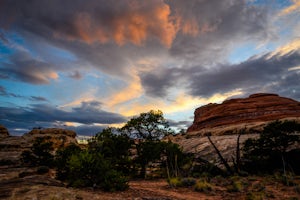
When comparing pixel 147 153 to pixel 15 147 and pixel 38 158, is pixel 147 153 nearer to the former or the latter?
pixel 38 158

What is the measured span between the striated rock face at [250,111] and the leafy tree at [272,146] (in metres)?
26.8

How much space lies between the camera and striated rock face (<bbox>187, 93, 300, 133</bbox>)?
56094mm

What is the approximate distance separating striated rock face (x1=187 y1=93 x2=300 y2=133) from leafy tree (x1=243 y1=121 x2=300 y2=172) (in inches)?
1055

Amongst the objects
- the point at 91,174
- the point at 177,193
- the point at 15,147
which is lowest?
the point at 177,193

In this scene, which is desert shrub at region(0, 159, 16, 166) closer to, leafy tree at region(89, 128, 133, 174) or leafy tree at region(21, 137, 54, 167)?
leafy tree at region(21, 137, 54, 167)

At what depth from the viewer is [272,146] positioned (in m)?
25.0

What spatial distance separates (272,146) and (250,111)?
128 feet

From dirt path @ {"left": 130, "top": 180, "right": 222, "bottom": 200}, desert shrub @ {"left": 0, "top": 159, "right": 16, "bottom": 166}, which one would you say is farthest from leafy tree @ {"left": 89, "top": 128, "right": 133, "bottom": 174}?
desert shrub @ {"left": 0, "top": 159, "right": 16, "bottom": 166}

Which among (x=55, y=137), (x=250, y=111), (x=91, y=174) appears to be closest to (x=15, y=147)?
(x=55, y=137)

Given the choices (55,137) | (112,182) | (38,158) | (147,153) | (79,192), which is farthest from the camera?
(55,137)

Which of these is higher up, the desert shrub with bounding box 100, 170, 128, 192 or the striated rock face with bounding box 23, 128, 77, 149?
the striated rock face with bounding box 23, 128, 77, 149

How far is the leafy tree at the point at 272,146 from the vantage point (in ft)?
79.7

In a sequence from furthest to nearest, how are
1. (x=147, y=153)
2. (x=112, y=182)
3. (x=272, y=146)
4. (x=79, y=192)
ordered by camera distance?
(x=147, y=153), (x=272, y=146), (x=112, y=182), (x=79, y=192)

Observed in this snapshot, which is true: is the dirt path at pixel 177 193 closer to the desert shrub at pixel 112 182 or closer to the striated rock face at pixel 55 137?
the desert shrub at pixel 112 182
